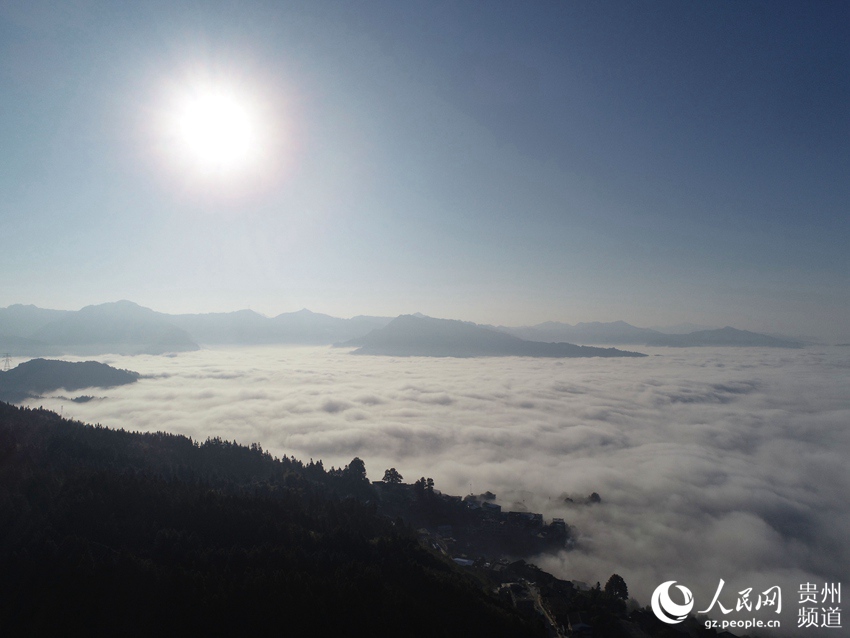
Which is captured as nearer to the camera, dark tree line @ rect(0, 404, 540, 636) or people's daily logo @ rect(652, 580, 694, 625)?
dark tree line @ rect(0, 404, 540, 636)


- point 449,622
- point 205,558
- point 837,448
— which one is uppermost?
point 205,558

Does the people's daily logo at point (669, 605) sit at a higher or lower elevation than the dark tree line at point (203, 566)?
lower

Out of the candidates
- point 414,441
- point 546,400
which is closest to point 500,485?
point 414,441

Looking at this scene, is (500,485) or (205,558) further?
(500,485)

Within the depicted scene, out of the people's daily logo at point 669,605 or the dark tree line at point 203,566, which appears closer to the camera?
the dark tree line at point 203,566

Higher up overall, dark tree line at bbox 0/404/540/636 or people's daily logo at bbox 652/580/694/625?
dark tree line at bbox 0/404/540/636

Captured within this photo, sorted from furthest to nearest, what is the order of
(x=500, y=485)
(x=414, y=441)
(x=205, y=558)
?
(x=414, y=441)
(x=500, y=485)
(x=205, y=558)

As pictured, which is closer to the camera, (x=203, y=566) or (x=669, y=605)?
(x=203, y=566)

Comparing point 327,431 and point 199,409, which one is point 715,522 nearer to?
point 327,431

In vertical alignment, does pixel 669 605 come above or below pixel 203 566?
below

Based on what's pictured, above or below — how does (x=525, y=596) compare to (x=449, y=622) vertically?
below

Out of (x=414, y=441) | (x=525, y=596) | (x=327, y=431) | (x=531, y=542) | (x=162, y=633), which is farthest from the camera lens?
(x=327, y=431)
